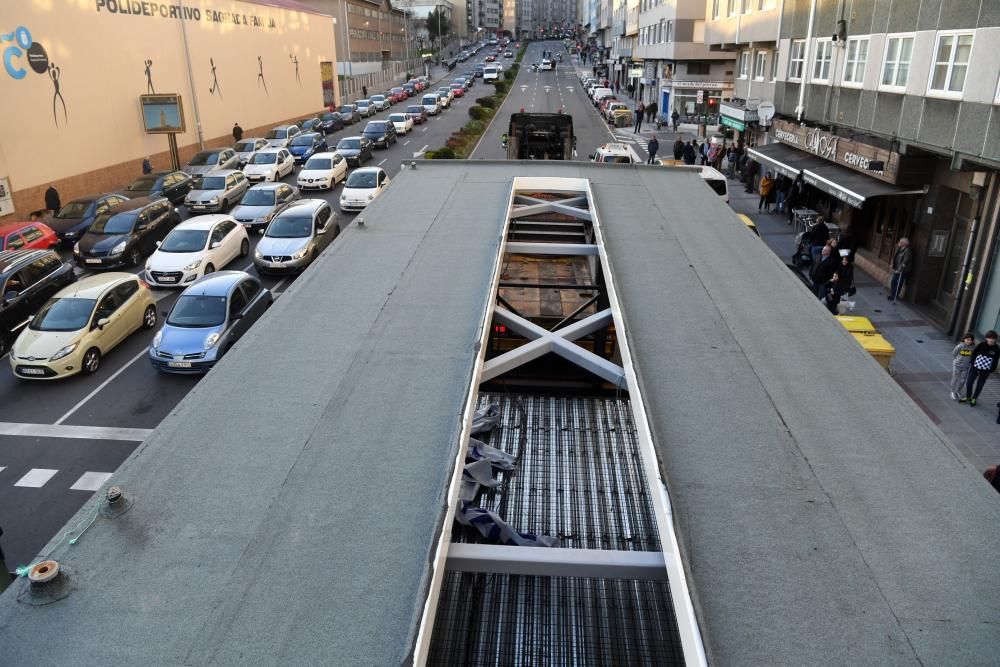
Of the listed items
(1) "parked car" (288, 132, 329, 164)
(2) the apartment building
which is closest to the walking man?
(2) the apartment building

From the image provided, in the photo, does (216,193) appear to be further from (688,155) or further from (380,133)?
(688,155)

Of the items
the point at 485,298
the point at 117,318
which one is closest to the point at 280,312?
the point at 485,298

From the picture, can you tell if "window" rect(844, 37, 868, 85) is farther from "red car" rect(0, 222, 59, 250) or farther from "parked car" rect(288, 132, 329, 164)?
"parked car" rect(288, 132, 329, 164)

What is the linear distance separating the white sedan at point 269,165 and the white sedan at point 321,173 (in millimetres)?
1939

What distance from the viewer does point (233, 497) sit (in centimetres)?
501

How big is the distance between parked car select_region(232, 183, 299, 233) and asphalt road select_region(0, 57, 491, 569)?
27.5ft

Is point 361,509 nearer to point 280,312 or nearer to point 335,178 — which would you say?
point 280,312

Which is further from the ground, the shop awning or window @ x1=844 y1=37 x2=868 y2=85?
window @ x1=844 y1=37 x2=868 y2=85

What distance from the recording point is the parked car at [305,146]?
Result: 121ft

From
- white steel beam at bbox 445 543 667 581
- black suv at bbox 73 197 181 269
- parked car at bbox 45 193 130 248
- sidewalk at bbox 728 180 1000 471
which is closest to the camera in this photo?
white steel beam at bbox 445 543 667 581

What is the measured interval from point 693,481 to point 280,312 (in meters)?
5.31

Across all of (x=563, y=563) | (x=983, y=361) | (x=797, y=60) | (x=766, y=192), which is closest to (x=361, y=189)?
(x=766, y=192)

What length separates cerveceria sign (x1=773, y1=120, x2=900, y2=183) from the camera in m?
16.4

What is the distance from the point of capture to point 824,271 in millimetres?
15914
